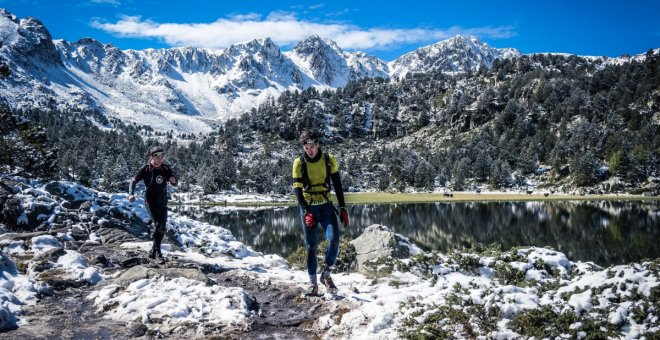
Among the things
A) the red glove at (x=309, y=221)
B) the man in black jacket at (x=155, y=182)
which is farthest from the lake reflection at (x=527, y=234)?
the red glove at (x=309, y=221)

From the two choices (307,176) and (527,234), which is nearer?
(307,176)

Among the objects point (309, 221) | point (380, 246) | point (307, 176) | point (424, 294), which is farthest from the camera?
point (380, 246)

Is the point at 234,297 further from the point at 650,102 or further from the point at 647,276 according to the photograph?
the point at 650,102

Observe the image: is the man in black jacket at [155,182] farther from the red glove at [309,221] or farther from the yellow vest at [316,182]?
the red glove at [309,221]

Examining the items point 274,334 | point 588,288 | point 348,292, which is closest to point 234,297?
point 274,334

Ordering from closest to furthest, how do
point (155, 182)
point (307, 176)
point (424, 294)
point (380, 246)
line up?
point (424, 294)
point (307, 176)
point (155, 182)
point (380, 246)

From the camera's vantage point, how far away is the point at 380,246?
47.5 ft

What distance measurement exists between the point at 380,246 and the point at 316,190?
18.7 feet

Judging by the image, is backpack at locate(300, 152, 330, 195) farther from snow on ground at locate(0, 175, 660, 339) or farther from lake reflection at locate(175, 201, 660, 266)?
lake reflection at locate(175, 201, 660, 266)

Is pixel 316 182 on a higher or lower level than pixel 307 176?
lower

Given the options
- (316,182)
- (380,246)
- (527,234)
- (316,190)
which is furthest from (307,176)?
(527,234)

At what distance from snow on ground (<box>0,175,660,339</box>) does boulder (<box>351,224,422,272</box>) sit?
1426 mm

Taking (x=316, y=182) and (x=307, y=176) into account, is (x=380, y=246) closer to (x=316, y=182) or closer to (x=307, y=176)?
(x=316, y=182)

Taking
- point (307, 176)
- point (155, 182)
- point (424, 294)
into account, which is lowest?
point (424, 294)
